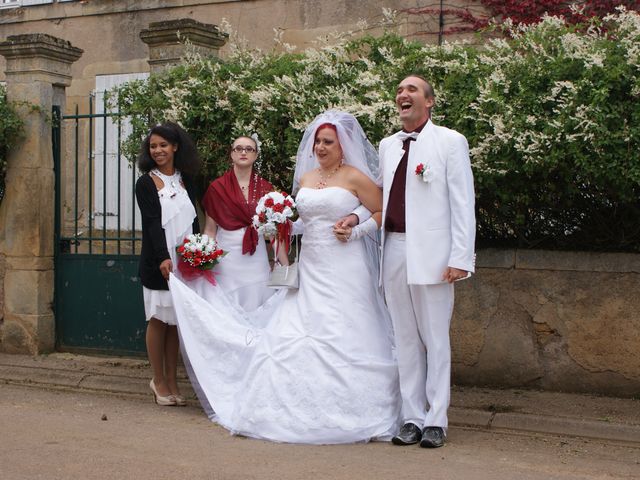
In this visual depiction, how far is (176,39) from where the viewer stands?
812 centimetres

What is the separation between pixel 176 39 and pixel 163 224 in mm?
2202

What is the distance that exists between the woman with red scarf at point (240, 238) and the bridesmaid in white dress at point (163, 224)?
9.4 inches

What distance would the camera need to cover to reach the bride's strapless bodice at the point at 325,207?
613 cm

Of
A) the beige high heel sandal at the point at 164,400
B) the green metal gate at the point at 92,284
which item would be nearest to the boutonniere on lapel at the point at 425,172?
the beige high heel sandal at the point at 164,400

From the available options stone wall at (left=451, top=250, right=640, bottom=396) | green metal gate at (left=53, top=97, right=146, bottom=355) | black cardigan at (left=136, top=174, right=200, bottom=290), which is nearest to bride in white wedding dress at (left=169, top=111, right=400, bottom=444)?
black cardigan at (left=136, top=174, right=200, bottom=290)

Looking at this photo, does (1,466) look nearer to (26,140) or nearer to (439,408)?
(439,408)

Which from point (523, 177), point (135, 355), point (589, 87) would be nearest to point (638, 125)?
point (589, 87)

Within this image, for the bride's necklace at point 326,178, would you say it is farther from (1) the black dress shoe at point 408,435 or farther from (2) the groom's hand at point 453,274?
(1) the black dress shoe at point 408,435

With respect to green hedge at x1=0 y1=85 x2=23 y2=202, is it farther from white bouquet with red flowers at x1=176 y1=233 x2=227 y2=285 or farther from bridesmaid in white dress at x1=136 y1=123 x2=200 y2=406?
white bouquet with red flowers at x1=176 y1=233 x2=227 y2=285

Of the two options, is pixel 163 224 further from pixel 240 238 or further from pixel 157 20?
pixel 157 20

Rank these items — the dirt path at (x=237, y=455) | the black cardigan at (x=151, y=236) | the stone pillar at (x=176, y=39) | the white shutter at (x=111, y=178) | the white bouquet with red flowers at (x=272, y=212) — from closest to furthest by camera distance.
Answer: the dirt path at (x=237, y=455) → the white bouquet with red flowers at (x=272, y=212) → the black cardigan at (x=151, y=236) → the stone pillar at (x=176, y=39) → the white shutter at (x=111, y=178)

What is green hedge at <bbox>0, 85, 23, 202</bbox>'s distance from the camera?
840cm

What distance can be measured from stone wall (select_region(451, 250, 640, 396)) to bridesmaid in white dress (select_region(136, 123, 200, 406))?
217 centimetres

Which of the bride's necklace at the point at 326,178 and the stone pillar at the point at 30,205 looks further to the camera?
the stone pillar at the point at 30,205
